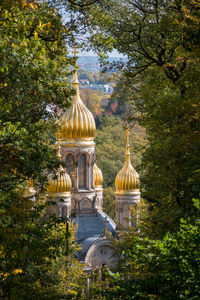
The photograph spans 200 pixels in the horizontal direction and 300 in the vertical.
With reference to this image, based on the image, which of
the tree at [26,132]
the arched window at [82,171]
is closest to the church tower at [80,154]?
the arched window at [82,171]

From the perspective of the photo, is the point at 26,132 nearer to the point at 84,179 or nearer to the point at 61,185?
the point at 61,185

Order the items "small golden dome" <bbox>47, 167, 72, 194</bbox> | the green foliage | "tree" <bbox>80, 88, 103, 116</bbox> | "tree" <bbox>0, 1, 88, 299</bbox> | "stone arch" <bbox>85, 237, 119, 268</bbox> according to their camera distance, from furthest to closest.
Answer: "tree" <bbox>80, 88, 103, 116</bbox>, "small golden dome" <bbox>47, 167, 72, 194</bbox>, "stone arch" <bbox>85, 237, 119, 268</bbox>, "tree" <bbox>0, 1, 88, 299</bbox>, the green foliage

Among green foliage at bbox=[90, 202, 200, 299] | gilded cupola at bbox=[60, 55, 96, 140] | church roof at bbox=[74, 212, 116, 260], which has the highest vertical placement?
gilded cupola at bbox=[60, 55, 96, 140]

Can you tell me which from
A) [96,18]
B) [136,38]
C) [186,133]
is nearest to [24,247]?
[186,133]

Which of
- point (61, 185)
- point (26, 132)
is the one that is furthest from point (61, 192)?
point (26, 132)

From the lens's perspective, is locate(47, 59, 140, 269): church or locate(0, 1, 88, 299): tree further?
locate(47, 59, 140, 269): church

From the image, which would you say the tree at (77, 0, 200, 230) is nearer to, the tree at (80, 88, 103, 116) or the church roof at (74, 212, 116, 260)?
the church roof at (74, 212, 116, 260)

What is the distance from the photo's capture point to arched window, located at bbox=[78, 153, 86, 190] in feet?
121

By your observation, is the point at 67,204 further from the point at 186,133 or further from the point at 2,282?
the point at 2,282

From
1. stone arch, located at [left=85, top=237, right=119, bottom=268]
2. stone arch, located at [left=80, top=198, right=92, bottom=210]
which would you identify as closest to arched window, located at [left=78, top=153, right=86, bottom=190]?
stone arch, located at [left=80, top=198, right=92, bottom=210]

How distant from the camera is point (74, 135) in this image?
36.5m

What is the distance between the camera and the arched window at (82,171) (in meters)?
37.0

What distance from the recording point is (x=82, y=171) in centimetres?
3725

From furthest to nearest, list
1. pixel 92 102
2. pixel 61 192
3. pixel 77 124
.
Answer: pixel 92 102 < pixel 77 124 < pixel 61 192
